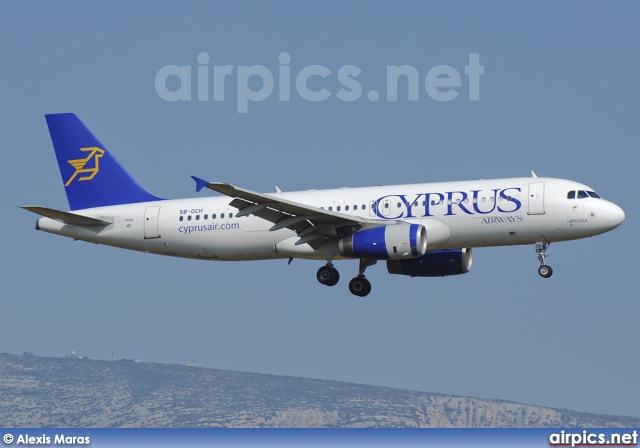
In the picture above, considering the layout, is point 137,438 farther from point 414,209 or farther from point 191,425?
point 191,425

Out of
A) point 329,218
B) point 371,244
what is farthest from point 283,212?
point 371,244

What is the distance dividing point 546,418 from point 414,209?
443 ft

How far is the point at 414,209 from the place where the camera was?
52.4m

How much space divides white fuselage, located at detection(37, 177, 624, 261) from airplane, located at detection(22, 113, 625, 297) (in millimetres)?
44

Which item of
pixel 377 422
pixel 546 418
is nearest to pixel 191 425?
pixel 377 422

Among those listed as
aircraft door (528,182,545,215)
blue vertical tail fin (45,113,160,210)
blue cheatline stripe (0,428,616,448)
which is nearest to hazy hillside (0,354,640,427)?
blue vertical tail fin (45,113,160,210)

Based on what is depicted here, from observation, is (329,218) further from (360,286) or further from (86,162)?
(86,162)

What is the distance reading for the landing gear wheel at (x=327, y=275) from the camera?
181 ft

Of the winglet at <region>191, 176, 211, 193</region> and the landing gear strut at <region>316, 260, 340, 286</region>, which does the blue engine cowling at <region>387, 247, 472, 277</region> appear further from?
the winglet at <region>191, 176, 211, 193</region>

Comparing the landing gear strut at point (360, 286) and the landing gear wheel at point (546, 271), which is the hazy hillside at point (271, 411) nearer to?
the landing gear strut at point (360, 286)

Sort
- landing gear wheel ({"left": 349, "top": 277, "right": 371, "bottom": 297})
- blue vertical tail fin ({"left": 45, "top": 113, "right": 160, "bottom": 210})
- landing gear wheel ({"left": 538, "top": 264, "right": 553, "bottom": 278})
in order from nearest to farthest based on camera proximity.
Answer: landing gear wheel ({"left": 538, "top": 264, "right": 553, "bottom": 278}), landing gear wheel ({"left": 349, "top": 277, "right": 371, "bottom": 297}), blue vertical tail fin ({"left": 45, "top": 113, "right": 160, "bottom": 210})

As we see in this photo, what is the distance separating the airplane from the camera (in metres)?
51.0

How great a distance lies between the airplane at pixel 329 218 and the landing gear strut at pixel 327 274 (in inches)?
1.7

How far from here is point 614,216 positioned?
51.2m
